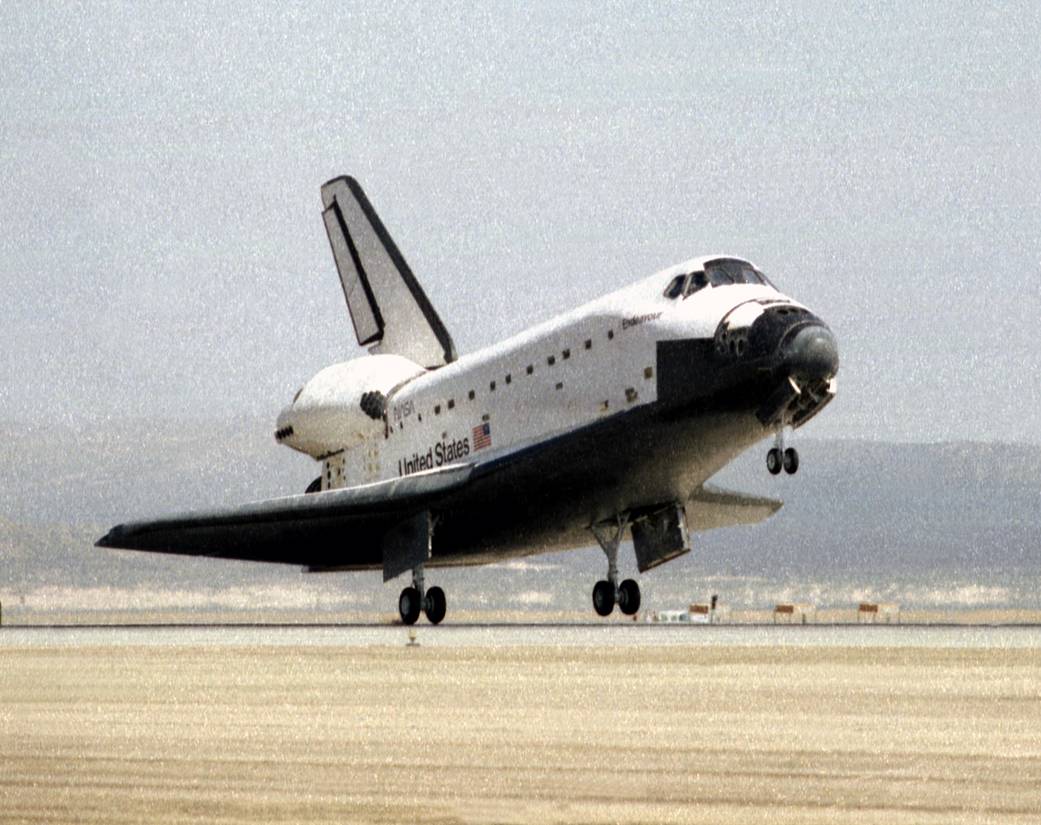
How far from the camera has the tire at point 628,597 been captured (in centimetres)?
2773

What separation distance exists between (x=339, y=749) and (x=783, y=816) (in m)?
3.61

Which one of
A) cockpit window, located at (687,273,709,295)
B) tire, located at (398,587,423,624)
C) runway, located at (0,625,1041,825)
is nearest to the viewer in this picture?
runway, located at (0,625,1041,825)

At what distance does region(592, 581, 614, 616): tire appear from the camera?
27.8 metres

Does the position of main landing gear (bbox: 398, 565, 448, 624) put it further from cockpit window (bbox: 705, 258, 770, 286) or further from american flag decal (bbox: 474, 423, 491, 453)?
cockpit window (bbox: 705, 258, 770, 286)

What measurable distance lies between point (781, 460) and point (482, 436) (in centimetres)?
665

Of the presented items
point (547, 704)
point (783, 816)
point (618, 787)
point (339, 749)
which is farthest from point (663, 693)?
point (783, 816)

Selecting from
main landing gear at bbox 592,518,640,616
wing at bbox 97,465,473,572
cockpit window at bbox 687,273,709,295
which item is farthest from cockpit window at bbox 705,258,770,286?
wing at bbox 97,465,473,572

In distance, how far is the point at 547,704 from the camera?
1336cm

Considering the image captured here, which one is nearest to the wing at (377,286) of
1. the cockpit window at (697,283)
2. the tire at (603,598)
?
the tire at (603,598)

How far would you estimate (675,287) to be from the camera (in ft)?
79.7

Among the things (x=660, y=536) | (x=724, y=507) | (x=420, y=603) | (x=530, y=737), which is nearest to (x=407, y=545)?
(x=420, y=603)

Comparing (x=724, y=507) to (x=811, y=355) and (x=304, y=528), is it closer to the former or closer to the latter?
(x=304, y=528)

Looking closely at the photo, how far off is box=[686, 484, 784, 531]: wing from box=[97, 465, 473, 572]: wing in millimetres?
6218

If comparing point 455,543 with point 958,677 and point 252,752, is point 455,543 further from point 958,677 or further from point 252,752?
point 252,752
